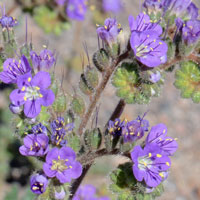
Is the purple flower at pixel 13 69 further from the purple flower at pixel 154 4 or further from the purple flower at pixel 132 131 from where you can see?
the purple flower at pixel 154 4

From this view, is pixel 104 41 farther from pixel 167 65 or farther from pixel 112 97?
pixel 112 97

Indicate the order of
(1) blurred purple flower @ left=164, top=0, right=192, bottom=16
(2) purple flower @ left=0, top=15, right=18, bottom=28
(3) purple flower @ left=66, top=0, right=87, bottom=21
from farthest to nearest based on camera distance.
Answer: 1. (3) purple flower @ left=66, top=0, right=87, bottom=21
2. (1) blurred purple flower @ left=164, top=0, right=192, bottom=16
3. (2) purple flower @ left=0, top=15, right=18, bottom=28

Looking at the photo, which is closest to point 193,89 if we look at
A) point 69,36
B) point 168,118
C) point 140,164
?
point 140,164

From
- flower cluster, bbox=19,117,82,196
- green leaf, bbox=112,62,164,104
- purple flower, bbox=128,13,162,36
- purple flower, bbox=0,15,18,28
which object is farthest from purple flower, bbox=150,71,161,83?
purple flower, bbox=0,15,18,28

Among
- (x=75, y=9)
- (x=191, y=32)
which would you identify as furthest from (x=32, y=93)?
(x=75, y=9)

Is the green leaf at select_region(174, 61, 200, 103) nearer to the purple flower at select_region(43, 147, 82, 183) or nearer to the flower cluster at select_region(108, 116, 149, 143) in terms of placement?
the flower cluster at select_region(108, 116, 149, 143)

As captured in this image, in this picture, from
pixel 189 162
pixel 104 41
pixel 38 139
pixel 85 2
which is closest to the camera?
pixel 38 139

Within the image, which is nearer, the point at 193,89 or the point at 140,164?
the point at 140,164
